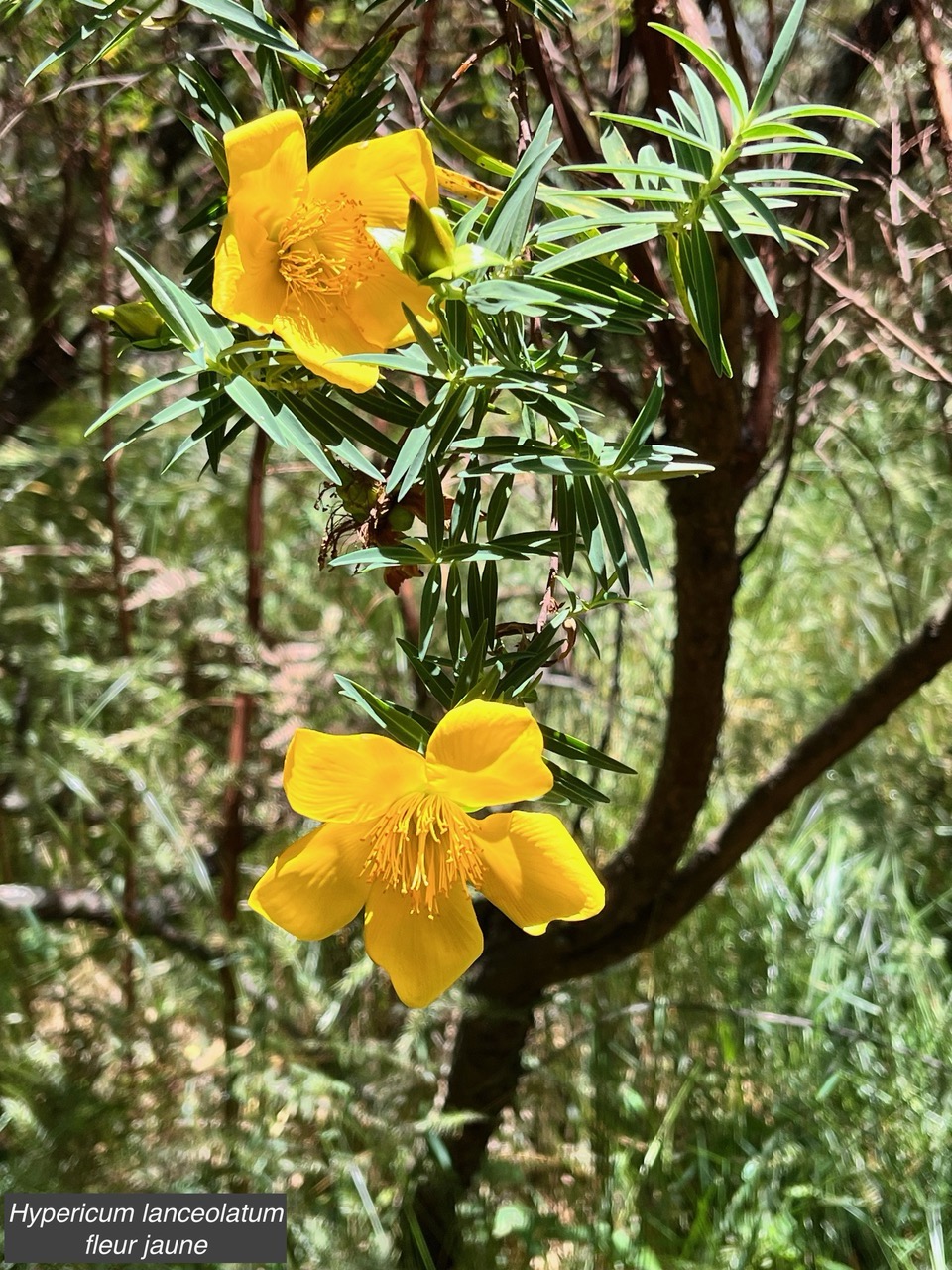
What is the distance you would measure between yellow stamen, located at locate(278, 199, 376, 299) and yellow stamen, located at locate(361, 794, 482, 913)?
22cm

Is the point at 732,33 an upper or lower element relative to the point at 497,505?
upper

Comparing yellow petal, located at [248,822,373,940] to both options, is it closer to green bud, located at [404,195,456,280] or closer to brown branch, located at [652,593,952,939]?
green bud, located at [404,195,456,280]

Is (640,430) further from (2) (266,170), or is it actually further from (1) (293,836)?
(1) (293,836)

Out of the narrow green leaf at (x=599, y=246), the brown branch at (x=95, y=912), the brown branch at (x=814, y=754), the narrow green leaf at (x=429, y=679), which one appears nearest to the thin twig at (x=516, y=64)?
the narrow green leaf at (x=599, y=246)

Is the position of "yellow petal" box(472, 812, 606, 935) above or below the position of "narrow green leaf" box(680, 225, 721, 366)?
below

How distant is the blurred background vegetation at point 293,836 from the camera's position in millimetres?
1202

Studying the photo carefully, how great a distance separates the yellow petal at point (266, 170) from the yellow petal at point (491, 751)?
0.20 m

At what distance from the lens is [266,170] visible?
358 mm

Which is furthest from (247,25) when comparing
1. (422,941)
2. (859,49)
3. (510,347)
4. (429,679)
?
(859,49)

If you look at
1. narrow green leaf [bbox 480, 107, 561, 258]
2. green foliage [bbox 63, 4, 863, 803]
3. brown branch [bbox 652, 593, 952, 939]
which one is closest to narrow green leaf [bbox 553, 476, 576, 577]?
green foliage [bbox 63, 4, 863, 803]

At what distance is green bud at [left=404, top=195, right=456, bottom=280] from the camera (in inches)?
11.4

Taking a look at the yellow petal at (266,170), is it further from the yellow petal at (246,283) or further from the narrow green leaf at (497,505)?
the narrow green leaf at (497,505)

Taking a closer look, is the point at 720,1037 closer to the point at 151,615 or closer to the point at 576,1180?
the point at 576,1180

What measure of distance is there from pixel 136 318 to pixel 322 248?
3.6 inches
